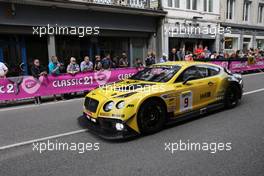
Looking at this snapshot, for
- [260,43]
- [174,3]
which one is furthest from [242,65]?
[260,43]

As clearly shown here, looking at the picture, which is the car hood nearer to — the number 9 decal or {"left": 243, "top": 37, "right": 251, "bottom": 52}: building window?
the number 9 decal

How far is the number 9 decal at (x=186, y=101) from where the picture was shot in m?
6.10

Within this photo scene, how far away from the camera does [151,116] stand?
5.57 m

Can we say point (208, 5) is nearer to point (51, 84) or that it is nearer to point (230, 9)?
point (230, 9)

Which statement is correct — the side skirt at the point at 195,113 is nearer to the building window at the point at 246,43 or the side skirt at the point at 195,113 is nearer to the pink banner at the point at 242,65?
the pink banner at the point at 242,65

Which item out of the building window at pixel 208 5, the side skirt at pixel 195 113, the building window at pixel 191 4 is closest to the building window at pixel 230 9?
the building window at pixel 208 5

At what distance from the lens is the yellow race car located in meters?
5.20

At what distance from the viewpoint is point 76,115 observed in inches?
293

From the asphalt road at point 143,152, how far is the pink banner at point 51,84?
2.73m

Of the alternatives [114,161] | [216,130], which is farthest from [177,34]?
[114,161]

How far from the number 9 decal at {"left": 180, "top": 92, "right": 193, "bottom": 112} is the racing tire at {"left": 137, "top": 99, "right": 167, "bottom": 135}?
553mm

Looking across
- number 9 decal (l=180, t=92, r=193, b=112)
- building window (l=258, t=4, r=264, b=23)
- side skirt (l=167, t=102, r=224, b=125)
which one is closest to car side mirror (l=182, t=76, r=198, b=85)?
number 9 decal (l=180, t=92, r=193, b=112)

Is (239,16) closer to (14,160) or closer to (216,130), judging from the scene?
(216,130)

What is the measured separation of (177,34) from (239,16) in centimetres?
1070
